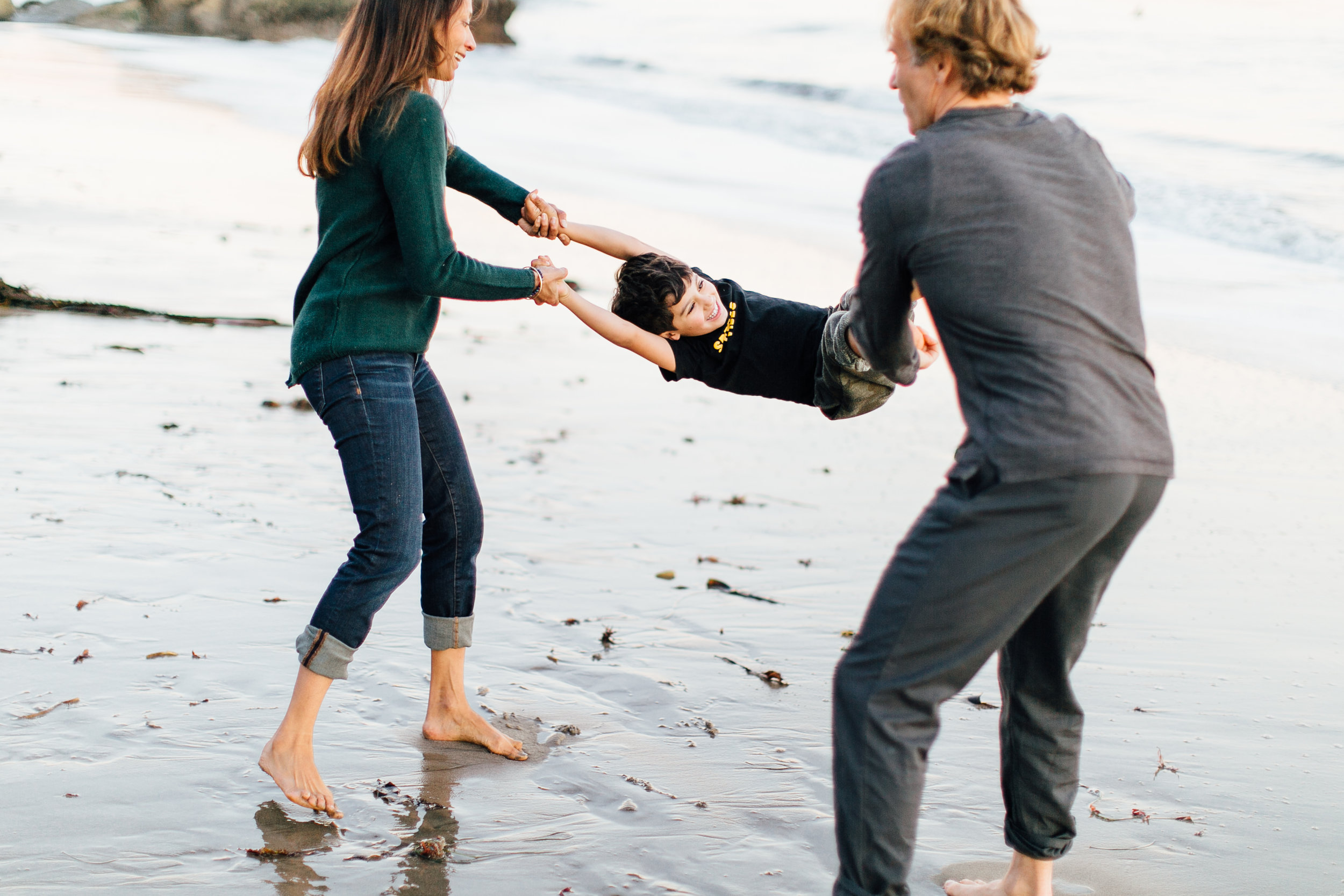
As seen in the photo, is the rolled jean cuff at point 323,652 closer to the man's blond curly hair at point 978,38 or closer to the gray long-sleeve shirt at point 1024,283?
the gray long-sleeve shirt at point 1024,283

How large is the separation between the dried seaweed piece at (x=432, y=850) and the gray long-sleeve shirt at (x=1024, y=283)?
1.55 meters

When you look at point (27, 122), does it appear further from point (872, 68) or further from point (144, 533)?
point (872, 68)

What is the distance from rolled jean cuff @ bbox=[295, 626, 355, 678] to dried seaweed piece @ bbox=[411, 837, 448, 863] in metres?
0.51

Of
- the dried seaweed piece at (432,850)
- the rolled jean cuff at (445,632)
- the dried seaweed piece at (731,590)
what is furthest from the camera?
the dried seaweed piece at (731,590)

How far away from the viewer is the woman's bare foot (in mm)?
2715

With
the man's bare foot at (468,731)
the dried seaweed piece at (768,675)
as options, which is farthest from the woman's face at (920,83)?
the dried seaweed piece at (768,675)

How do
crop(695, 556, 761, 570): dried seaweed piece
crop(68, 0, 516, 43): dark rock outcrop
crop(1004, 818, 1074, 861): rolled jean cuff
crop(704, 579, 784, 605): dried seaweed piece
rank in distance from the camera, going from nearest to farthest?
crop(1004, 818, 1074, 861): rolled jean cuff < crop(704, 579, 784, 605): dried seaweed piece < crop(695, 556, 761, 570): dried seaweed piece < crop(68, 0, 516, 43): dark rock outcrop

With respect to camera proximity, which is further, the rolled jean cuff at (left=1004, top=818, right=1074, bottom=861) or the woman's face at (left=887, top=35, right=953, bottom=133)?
the rolled jean cuff at (left=1004, top=818, right=1074, bottom=861)

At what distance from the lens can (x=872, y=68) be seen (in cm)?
3388

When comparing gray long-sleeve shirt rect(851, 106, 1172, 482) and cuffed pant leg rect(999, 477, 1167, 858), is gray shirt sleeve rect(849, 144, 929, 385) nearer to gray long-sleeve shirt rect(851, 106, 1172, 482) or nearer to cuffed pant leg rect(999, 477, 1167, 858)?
gray long-sleeve shirt rect(851, 106, 1172, 482)

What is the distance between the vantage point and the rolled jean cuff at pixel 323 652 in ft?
10.3

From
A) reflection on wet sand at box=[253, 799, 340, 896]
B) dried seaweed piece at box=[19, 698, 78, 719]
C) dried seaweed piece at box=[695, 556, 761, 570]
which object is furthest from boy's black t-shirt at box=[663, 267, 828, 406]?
dried seaweed piece at box=[19, 698, 78, 719]

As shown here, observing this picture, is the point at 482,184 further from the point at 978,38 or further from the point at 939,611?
the point at 939,611

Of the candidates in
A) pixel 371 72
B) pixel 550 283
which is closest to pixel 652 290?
pixel 550 283
